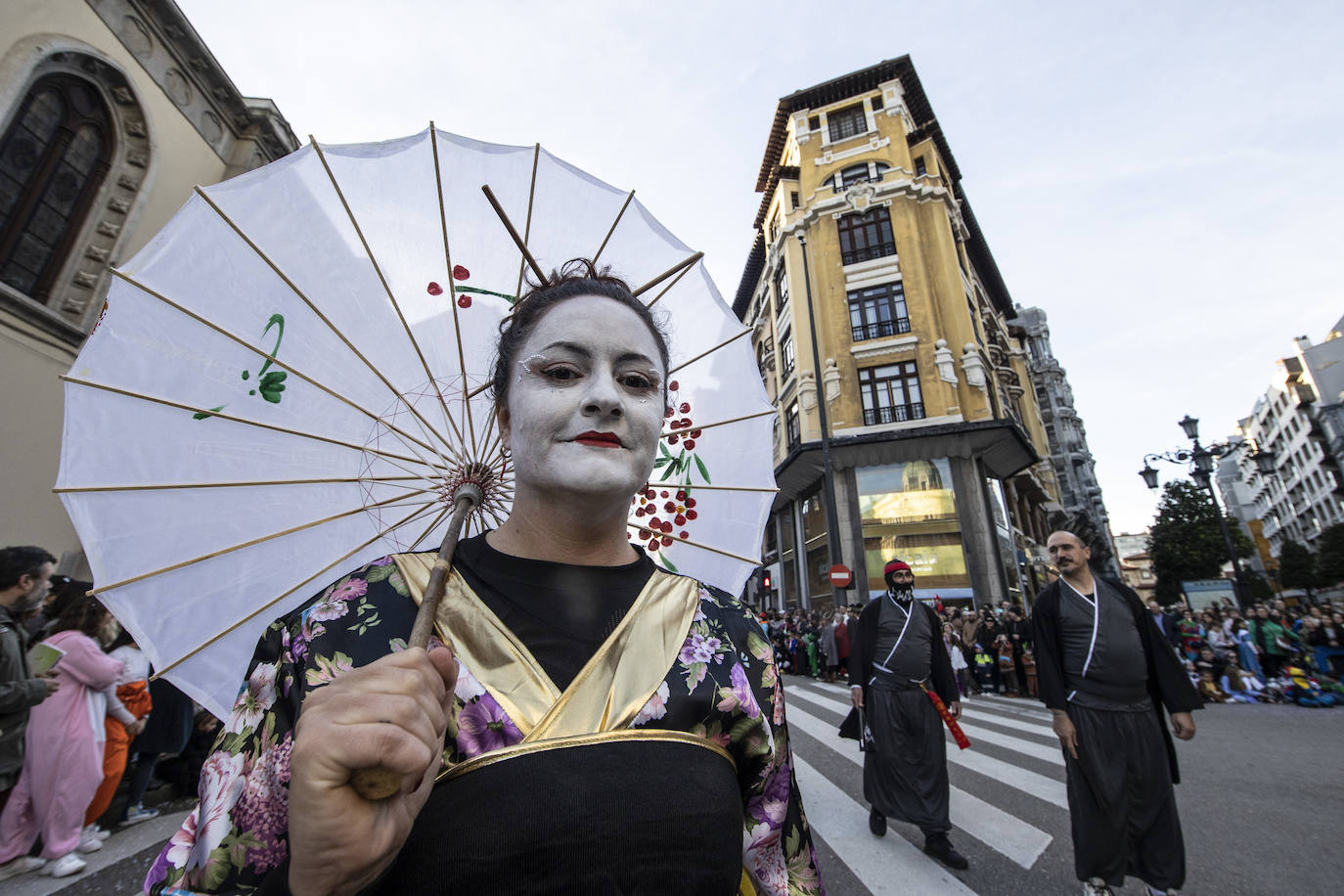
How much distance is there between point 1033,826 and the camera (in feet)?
13.9

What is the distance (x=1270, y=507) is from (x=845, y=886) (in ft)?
325

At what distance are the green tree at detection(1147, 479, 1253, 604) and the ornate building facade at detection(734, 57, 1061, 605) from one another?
1252 cm

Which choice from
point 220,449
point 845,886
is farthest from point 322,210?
point 845,886

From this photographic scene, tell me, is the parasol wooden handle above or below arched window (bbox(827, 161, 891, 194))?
below

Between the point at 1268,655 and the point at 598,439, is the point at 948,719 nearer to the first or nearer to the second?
the point at 598,439

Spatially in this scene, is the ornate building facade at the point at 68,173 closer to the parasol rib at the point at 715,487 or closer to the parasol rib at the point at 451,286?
the parasol rib at the point at 451,286

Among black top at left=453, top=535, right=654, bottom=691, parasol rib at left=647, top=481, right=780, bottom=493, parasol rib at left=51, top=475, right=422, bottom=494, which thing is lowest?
black top at left=453, top=535, right=654, bottom=691

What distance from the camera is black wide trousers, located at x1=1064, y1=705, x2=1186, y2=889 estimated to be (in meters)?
2.99

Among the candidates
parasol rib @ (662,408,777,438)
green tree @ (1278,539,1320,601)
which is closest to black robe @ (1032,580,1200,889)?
parasol rib @ (662,408,777,438)

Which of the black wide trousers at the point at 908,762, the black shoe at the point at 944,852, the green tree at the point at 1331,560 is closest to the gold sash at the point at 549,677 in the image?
the black shoe at the point at 944,852

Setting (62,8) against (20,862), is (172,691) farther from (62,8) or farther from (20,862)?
(62,8)

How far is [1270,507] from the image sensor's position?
71562 mm

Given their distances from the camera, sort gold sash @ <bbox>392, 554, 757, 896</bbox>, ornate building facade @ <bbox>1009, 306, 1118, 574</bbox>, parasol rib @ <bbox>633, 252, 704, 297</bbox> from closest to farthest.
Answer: gold sash @ <bbox>392, 554, 757, 896</bbox> < parasol rib @ <bbox>633, 252, 704, 297</bbox> < ornate building facade @ <bbox>1009, 306, 1118, 574</bbox>

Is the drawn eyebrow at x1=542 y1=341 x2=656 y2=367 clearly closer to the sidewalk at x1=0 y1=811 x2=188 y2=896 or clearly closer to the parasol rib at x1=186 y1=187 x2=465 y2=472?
the parasol rib at x1=186 y1=187 x2=465 y2=472
